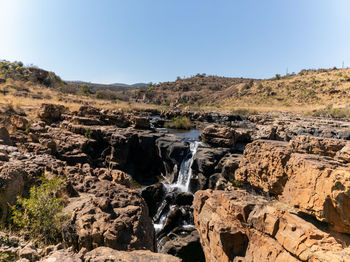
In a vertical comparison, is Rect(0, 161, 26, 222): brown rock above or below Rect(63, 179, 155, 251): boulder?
above

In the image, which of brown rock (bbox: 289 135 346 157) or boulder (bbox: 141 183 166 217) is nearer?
brown rock (bbox: 289 135 346 157)

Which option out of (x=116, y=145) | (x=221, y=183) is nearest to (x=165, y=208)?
(x=221, y=183)

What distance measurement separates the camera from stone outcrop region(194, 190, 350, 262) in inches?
114

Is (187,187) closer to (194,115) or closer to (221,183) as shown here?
(221,183)

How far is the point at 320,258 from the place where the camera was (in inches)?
105

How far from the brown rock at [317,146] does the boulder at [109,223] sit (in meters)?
4.09

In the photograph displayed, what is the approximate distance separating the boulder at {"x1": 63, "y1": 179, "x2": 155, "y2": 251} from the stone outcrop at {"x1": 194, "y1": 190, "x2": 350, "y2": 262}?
150cm

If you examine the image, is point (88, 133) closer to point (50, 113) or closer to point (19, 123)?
point (19, 123)

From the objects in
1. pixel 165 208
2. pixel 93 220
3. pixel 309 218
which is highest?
pixel 309 218

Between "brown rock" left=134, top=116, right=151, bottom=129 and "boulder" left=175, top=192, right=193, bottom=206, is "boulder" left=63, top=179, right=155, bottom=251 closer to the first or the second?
"boulder" left=175, top=192, right=193, bottom=206

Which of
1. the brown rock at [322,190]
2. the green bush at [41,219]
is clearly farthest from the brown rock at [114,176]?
the brown rock at [322,190]

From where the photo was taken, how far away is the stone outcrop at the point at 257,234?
2893mm

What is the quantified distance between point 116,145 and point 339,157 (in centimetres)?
1259

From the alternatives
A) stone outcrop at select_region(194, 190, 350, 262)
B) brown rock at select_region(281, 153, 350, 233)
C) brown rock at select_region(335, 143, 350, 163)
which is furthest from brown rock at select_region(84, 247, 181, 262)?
brown rock at select_region(335, 143, 350, 163)
